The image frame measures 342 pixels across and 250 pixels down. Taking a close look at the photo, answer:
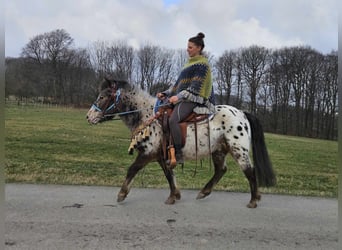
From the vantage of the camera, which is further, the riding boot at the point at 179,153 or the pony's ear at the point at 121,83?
the pony's ear at the point at 121,83

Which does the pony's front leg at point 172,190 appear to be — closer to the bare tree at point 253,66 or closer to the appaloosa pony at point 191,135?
the appaloosa pony at point 191,135

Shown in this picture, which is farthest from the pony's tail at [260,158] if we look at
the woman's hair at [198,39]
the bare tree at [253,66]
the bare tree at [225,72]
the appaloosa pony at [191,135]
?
the bare tree at [253,66]

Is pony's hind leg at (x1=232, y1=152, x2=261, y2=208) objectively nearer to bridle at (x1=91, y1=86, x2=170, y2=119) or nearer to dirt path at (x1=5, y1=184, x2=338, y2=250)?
dirt path at (x1=5, y1=184, x2=338, y2=250)

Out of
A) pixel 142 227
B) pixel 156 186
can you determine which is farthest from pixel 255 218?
pixel 156 186

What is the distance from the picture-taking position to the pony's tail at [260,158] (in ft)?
17.5

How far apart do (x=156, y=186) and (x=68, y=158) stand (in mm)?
4432

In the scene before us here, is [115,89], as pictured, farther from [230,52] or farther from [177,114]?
[230,52]

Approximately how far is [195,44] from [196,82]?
0.58 meters

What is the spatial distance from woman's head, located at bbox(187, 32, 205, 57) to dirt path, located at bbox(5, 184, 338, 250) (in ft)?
7.63

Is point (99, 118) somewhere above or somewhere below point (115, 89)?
below

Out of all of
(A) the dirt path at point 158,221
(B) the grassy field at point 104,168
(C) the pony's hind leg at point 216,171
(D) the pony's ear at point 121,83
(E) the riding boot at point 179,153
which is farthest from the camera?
(B) the grassy field at point 104,168

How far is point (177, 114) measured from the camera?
490cm

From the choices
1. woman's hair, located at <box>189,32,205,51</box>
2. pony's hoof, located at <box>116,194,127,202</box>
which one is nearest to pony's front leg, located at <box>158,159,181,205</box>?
pony's hoof, located at <box>116,194,127,202</box>

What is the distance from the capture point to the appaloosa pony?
4.98m
